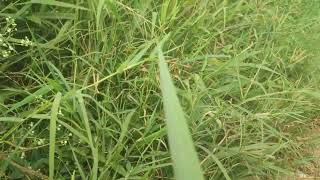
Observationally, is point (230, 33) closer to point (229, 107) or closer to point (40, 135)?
point (229, 107)

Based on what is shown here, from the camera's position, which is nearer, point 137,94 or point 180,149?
point 180,149

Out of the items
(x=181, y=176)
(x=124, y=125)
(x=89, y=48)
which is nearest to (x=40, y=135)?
(x=124, y=125)

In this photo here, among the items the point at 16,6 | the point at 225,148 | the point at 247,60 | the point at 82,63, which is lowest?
the point at 225,148

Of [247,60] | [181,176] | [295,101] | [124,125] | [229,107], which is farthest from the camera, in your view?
[247,60]

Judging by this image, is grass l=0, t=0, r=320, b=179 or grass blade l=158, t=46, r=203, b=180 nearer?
grass blade l=158, t=46, r=203, b=180

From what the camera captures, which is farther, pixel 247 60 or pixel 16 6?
pixel 247 60

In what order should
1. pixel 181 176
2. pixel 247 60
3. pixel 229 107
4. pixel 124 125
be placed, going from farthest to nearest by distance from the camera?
1. pixel 247 60
2. pixel 229 107
3. pixel 124 125
4. pixel 181 176

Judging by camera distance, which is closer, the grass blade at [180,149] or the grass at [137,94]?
the grass blade at [180,149]

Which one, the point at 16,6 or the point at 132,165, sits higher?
the point at 16,6
